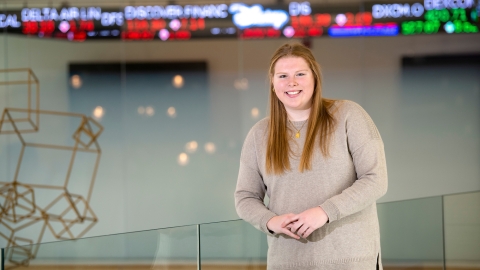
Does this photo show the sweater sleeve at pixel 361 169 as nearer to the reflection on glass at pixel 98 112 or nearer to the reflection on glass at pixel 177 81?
the reflection on glass at pixel 177 81

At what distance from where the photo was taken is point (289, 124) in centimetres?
205

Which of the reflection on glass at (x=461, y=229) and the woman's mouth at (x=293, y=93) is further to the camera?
the reflection on glass at (x=461, y=229)

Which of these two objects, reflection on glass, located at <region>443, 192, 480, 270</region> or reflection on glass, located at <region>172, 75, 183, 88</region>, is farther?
reflection on glass, located at <region>172, 75, 183, 88</region>

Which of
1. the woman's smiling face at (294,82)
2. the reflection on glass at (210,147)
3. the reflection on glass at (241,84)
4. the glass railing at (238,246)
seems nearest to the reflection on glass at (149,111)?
the reflection on glass at (210,147)

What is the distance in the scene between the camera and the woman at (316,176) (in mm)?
1900

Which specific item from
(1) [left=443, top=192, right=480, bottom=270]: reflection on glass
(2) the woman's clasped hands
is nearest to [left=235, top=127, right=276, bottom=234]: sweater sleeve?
(2) the woman's clasped hands

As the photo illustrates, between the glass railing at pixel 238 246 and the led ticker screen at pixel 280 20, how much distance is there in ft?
8.42

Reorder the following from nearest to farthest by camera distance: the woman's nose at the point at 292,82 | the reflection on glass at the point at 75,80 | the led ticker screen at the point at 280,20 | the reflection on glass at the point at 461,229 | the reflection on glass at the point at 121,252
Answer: the woman's nose at the point at 292,82
the reflection on glass at the point at 121,252
the reflection on glass at the point at 461,229
the led ticker screen at the point at 280,20
the reflection on glass at the point at 75,80

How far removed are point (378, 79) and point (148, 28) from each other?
227cm

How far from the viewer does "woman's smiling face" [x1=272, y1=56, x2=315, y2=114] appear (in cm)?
197

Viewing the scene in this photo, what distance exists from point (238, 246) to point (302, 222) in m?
1.10

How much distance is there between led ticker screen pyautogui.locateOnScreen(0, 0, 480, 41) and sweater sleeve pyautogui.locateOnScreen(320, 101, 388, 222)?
403cm

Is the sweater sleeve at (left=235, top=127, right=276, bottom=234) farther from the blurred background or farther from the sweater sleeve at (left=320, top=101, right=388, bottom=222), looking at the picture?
the blurred background

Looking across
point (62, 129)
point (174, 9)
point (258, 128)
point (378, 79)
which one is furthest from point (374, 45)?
point (258, 128)
